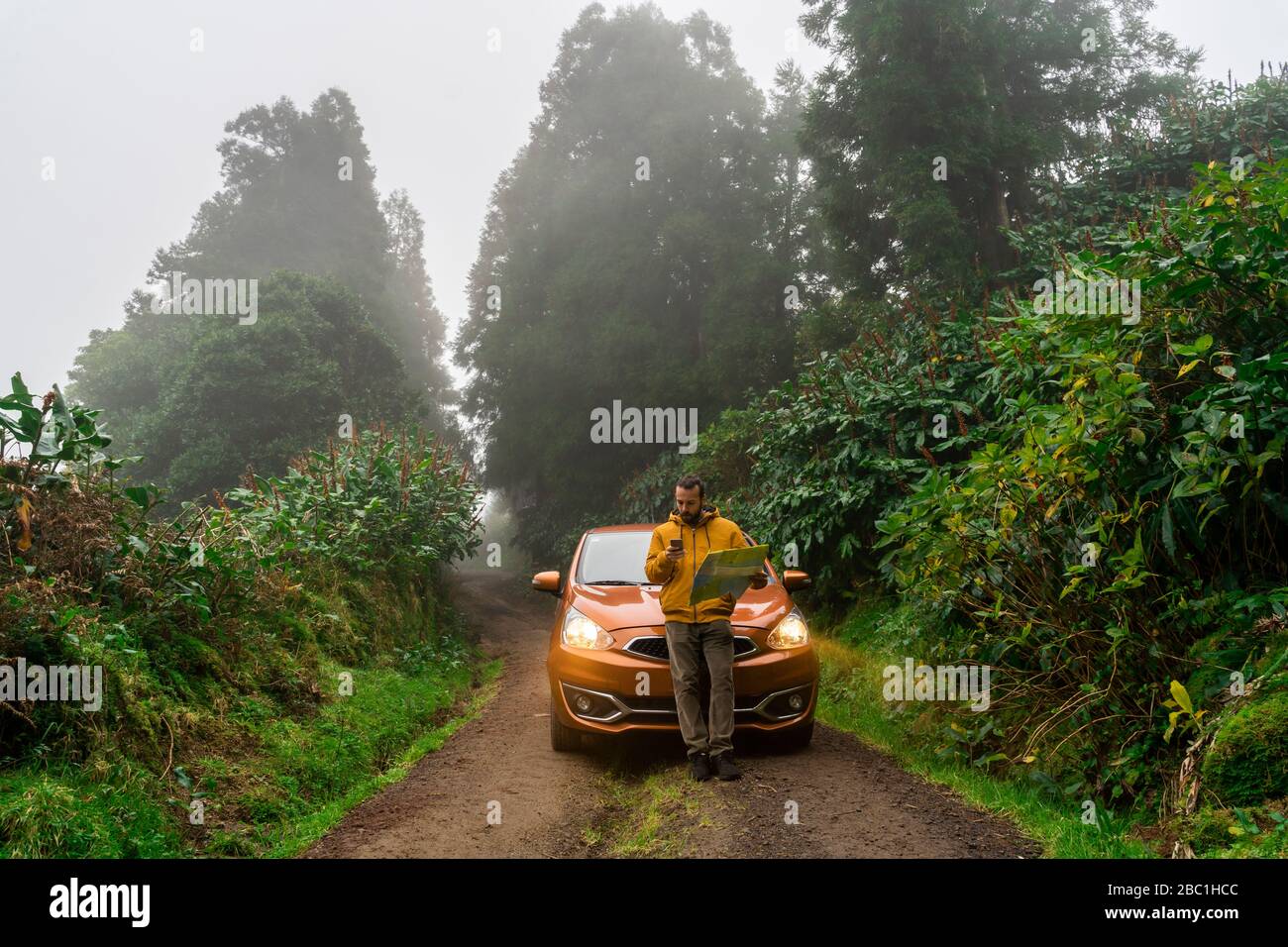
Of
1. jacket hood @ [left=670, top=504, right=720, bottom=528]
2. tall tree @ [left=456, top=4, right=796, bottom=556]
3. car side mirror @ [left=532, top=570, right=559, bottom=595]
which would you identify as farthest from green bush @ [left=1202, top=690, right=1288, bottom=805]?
tall tree @ [left=456, top=4, right=796, bottom=556]

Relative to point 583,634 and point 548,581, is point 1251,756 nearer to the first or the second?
point 583,634

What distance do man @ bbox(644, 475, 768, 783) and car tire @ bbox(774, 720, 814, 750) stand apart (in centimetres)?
73

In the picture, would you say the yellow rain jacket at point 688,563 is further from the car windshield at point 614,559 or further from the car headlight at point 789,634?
the car windshield at point 614,559

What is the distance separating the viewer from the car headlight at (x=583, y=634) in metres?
5.76

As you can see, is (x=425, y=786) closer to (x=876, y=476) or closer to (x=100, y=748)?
(x=100, y=748)

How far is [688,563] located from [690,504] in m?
0.41


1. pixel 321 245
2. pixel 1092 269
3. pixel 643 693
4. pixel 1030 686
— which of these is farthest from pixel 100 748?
pixel 321 245

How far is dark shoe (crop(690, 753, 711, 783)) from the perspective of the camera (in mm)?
5145

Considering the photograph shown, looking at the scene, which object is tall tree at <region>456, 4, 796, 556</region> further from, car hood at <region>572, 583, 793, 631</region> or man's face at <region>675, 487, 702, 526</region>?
man's face at <region>675, 487, 702, 526</region>

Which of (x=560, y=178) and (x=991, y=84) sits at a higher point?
(x=560, y=178)

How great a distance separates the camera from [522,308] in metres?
25.4

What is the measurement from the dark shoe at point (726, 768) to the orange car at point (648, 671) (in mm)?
386
